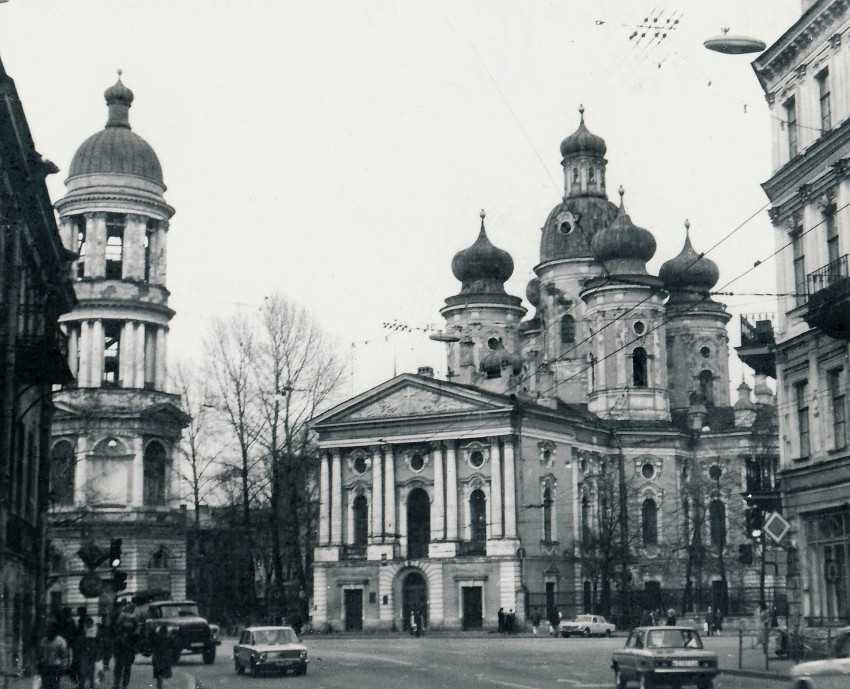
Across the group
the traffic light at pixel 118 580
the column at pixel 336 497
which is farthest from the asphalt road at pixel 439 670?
the column at pixel 336 497

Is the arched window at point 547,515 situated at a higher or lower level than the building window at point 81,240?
lower

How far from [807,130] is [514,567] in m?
39.5

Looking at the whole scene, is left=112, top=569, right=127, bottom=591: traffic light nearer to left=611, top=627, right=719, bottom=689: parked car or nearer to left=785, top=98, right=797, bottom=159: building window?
left=611, top=627, right=719, bottom=689: parked car

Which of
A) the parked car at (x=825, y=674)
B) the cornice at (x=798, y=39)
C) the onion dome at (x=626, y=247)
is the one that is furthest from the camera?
the onion dome at (x=626, y=247)

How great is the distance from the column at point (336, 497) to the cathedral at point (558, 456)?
0.11m

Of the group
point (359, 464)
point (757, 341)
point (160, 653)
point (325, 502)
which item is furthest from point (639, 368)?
point (160, 653)

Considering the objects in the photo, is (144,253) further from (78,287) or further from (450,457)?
(450,457)

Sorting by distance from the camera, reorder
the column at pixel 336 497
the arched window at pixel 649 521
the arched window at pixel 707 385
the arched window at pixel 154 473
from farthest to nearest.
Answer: the arched window at pixel 707 385
the arched window at pixel 649 521
the column at pixel 336 497
the arched window at pixel 154 473

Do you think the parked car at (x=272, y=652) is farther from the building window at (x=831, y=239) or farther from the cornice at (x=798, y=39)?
A: the cornice at (x=798, y=39)

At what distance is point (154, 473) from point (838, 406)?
4232 centimetres

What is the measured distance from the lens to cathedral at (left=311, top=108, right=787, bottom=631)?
71.2 m

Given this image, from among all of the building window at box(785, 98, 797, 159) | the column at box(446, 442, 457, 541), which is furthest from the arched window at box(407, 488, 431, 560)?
the building window at box(785, 98, 797, 159)

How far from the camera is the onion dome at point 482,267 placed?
86.6m

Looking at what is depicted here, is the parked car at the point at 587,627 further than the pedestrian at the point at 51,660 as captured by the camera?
Yes
